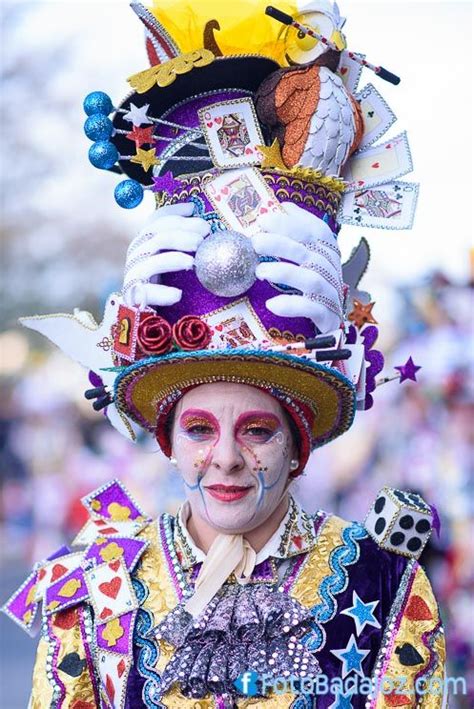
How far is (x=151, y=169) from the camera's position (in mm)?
4656

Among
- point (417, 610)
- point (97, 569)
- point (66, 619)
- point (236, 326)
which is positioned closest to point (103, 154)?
point (236, 326)

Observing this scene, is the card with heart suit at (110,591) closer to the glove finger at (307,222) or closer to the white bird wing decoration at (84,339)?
the white bird wing decoration at (84,339)

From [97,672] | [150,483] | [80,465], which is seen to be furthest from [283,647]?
[80,465]

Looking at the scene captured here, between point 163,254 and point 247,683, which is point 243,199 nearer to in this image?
point 163,254

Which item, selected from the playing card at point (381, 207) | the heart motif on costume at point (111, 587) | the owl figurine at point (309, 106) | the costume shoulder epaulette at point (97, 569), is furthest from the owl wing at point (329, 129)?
the heart motif on costume at point (111, 587)

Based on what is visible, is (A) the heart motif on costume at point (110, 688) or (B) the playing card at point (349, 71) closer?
(A) the heart motif on costume at point (110, 688)

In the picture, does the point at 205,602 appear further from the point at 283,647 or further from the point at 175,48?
the point at 175,48

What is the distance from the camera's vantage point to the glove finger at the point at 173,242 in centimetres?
429

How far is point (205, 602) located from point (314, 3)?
79.1 inches

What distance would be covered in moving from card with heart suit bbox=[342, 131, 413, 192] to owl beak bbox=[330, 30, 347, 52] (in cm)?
36

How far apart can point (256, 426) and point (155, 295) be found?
1.70 feet

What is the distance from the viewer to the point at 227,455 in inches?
165

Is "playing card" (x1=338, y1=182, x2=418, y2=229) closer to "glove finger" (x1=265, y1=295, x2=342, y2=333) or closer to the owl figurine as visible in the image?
the owl figurine

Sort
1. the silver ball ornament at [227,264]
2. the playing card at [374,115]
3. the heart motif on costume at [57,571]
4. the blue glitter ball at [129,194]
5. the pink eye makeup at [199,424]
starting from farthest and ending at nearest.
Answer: the playing card at [374,115], the heart motif on costume at [57,571], the blue glitter ball at [129,194], the pink eye makeup at [199,424], the silver ball ornament at [227,264]
